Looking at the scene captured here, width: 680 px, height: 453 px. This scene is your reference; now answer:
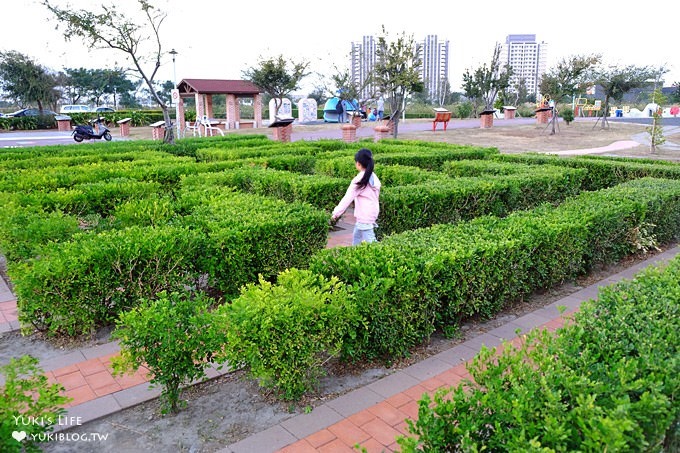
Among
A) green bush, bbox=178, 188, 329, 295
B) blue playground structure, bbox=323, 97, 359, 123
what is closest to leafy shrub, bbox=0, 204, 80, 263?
green bush, bbox=178, 188, 329, 295

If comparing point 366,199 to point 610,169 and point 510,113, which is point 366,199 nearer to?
point 610,169

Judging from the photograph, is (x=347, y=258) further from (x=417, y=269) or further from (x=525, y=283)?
(x=525, y=283)

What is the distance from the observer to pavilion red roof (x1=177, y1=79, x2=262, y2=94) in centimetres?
3123

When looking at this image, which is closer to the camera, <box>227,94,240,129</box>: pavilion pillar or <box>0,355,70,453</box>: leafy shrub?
<box>0,355,70,453</box>: leafy shrub

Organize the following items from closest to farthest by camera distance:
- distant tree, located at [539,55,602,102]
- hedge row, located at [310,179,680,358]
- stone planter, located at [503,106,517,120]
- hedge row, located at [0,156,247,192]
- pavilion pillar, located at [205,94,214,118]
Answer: hedge row, located at [310,179,680,358] < hedge row, located at [0,156,247,192] < distant tree, located at [539,55,602,102] < pavilion pillar, located at [205,94,214,118] < stone planter, located at [503,106,517,120]

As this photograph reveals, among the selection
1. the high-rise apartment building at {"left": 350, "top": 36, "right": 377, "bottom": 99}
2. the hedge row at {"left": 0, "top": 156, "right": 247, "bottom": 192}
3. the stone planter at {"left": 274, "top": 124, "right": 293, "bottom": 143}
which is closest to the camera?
the hedge row at {"left": 0, "top": 156, "right": 247, "bottom": 192}

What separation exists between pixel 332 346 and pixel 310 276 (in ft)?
1.83

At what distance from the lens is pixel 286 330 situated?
3393 millimetres

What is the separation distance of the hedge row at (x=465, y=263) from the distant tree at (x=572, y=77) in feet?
81.1

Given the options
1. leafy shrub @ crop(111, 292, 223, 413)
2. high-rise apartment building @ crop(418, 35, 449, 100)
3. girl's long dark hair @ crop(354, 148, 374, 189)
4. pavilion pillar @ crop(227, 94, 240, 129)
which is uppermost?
high-rise apartment building @ crop(418, 35, 449, 100)

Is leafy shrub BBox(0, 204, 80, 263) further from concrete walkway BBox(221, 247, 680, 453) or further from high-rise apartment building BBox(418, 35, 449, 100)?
high-rise apartment building BBox(418, 35, 449, 100)

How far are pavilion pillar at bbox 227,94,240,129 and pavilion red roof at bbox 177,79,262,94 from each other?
59 centimetres

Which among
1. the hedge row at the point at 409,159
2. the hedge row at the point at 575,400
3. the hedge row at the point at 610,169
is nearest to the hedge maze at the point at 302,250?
the hedge row at the point at 409,159

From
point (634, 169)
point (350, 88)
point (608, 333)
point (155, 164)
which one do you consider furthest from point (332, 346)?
point (350, 88)
